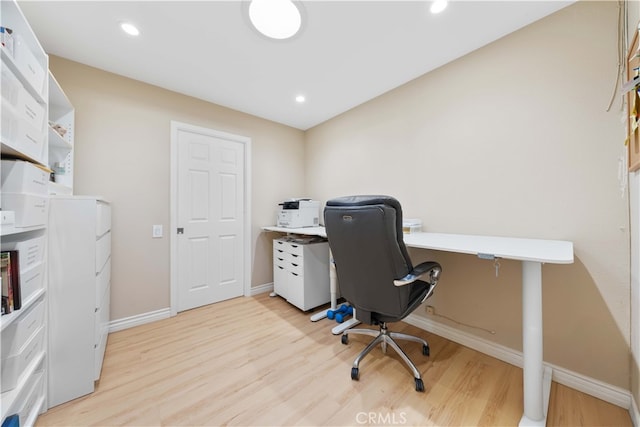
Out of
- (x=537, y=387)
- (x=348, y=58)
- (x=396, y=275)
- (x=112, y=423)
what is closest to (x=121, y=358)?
(x=112, y=423)

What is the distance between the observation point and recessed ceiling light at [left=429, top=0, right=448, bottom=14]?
149 cm

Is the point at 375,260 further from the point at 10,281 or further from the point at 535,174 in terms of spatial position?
the point at 10,281

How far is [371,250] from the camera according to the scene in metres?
1.39

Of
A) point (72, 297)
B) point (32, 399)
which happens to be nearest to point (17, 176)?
point (72, 297)

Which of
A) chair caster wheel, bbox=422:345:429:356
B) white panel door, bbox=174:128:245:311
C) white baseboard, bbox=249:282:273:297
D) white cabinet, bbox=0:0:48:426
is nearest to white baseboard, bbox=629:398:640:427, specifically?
chair caster wheel, bbox=422:345:429:356

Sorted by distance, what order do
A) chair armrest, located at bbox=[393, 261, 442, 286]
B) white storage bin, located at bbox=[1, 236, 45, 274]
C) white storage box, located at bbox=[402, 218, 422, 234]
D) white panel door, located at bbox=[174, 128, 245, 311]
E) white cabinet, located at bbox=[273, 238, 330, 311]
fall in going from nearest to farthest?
1. white storage bin, located at bbox=[1, 236, 45, 274]
2. chair armrest, located at bbox=[393, 261, 442, 286]
3. white storage box, located at bbox=[402, 218, 422, 234]
4. white cabinet, located at bbox=[273, 238, 330, 311]
5. white panel door, located at bbox=[174, 128, 245, 311]

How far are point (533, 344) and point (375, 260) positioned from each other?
839 mm

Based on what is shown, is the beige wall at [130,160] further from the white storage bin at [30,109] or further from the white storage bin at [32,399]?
the white storage bin at [32,399]

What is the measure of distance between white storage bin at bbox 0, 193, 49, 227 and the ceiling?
130cm

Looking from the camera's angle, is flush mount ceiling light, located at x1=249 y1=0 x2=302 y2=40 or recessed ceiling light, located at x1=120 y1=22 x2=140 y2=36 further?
recessed ceiling light, located at x1=120 y1=22 x2=140 y2=36

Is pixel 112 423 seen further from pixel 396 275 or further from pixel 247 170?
pixel 247 170

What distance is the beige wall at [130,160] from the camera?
2.07 meters

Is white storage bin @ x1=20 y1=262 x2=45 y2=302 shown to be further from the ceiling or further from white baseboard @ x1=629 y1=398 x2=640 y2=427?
white baseboard @ x1=629 y1=398 x2=640 y2=427

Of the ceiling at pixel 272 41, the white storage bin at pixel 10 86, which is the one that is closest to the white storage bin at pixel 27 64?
the white storage bin at pixel 10 86
